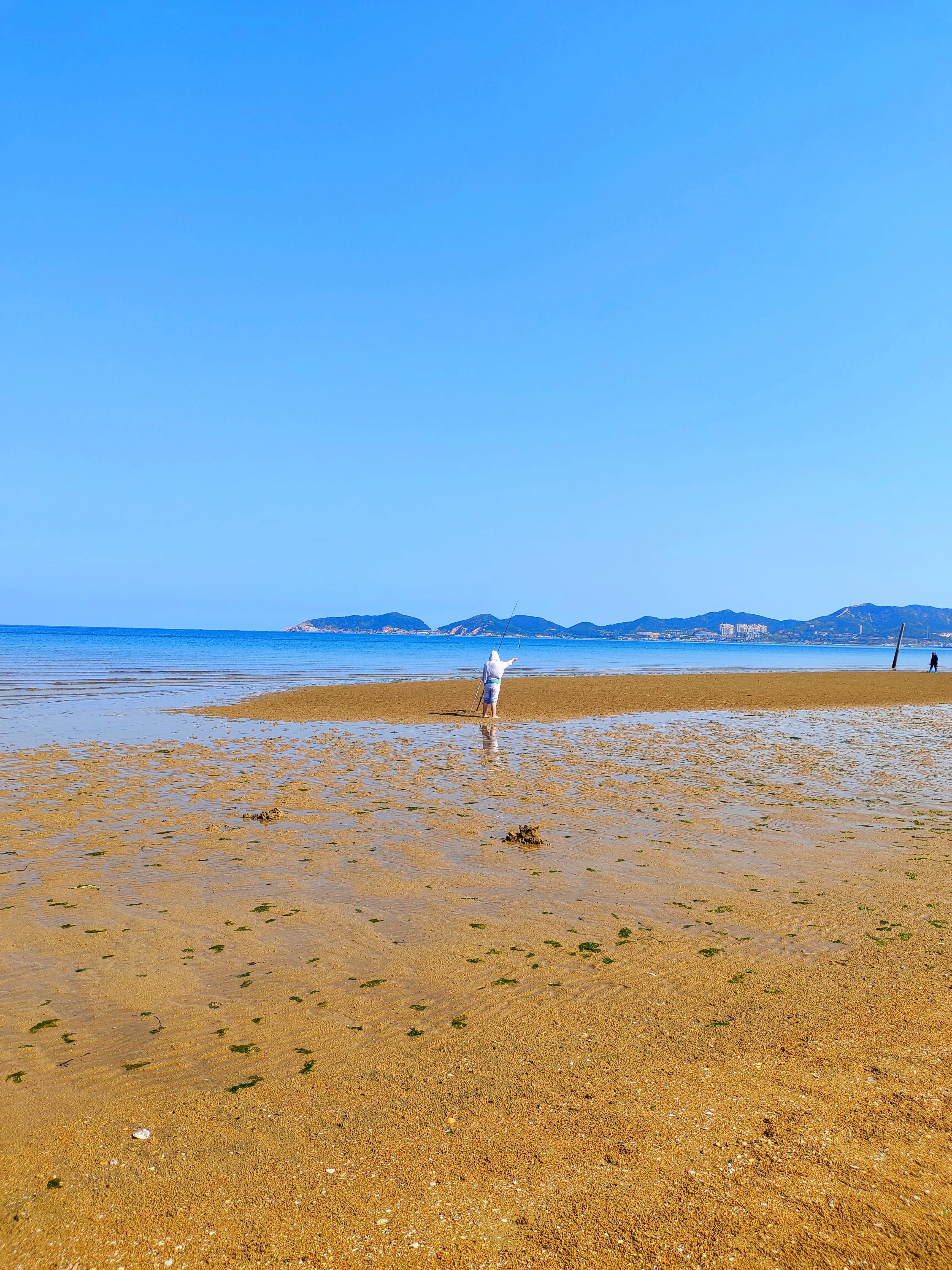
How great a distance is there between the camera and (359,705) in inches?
1101

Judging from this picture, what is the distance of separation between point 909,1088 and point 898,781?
11.6 metres

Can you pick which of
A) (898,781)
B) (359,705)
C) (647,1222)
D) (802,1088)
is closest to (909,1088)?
(802,1088)

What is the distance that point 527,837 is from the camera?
31.9 ft

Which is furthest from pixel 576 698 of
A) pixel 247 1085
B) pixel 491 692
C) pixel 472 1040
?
pixel 247 1085

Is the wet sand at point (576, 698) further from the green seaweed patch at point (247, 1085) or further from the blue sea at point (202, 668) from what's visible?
the green seaweed patch at point (247, 1085)

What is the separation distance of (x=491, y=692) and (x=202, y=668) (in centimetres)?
3231

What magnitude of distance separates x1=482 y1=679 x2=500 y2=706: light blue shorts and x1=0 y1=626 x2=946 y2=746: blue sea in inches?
369

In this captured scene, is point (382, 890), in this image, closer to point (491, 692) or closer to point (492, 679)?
point (492, 679)

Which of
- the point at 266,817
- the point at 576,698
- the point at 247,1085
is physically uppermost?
the point at 576,698

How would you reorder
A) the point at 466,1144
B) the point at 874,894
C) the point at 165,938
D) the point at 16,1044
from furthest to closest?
the point at 874,894 → the point at 165,938 → the point at 16,1044 → the point at 466,1144

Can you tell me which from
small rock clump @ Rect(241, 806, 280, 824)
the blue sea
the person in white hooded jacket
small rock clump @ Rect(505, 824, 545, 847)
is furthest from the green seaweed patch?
the person in white hooded jacket

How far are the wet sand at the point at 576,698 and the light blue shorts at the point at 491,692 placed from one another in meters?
0.95

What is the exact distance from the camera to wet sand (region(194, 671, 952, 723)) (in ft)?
83.0

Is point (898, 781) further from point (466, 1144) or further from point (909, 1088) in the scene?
point (466, 1144)
